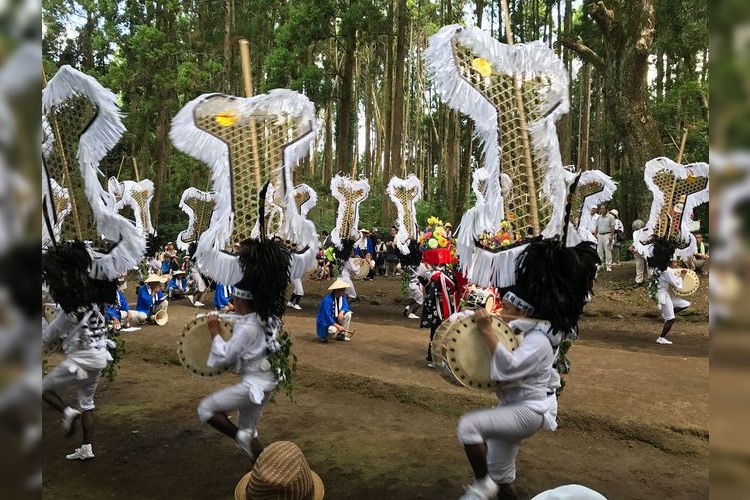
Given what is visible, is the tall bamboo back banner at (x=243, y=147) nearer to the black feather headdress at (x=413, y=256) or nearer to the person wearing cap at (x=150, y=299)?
the person wearing cap at (x=150, y=299)

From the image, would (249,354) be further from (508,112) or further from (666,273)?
(666,273)

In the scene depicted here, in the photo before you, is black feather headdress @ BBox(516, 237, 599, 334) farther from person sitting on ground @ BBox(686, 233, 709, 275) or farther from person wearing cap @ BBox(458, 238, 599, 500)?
person sitting on ground @ BBox(686, 233, 709, 275)

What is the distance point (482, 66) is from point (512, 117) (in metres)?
0.43

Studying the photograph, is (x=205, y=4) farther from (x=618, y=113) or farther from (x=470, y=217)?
(x=470, y=217)

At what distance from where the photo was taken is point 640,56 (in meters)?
12.8

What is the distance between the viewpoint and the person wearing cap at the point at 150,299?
33.6 ft

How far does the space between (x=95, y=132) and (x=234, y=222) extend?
1293 mm

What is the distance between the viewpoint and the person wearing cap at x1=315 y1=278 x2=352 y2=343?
8938 millimetres

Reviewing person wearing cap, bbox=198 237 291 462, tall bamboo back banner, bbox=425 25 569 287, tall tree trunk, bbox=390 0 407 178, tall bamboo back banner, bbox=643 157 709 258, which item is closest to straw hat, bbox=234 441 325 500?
person wearing cap, bbox=198 237 291 462

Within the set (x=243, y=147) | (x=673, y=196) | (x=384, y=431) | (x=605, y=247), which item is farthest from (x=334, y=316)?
(x=605, y=247)

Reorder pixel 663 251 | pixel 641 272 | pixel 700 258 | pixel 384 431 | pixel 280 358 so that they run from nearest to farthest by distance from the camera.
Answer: pixel 280 358 < pixel 384 431 < pixel 663 251 < pixel 641 272 < pixel 700 258

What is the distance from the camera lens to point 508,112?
12.5ft

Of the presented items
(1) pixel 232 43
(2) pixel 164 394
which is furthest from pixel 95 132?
(1) pixel 232 43

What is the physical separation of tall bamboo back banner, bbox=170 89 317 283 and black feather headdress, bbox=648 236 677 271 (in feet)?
22.4
